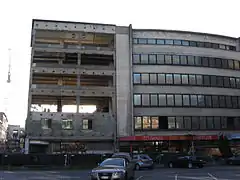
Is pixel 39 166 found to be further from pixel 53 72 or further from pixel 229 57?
pixel 229 57

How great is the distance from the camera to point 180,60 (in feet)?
144

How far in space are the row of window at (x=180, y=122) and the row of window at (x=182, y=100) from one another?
1.86 m

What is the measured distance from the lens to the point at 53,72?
40344 mm

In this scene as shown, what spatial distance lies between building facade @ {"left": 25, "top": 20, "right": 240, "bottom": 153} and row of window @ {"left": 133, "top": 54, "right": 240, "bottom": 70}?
0.15m

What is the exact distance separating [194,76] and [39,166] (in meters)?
26.2

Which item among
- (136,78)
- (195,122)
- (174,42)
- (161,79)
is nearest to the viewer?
(195,122)

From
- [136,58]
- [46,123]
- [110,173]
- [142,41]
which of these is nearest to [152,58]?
[136,58]

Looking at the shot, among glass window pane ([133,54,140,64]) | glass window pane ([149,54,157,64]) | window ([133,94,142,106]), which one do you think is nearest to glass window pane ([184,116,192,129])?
window ([133,94,142,106])

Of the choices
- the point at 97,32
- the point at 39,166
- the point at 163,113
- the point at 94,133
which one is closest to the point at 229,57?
the point at 163,113

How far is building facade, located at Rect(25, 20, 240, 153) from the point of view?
39062 millimetres

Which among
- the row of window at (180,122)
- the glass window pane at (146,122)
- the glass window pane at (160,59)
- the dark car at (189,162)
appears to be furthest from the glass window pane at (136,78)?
the dark car at (189,162)

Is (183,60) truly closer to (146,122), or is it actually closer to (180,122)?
(180,122)

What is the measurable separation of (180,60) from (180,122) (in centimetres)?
954

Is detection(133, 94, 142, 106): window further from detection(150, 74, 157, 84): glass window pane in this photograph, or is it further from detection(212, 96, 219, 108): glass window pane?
detection(212, 96, 219, 108): glass window pane
